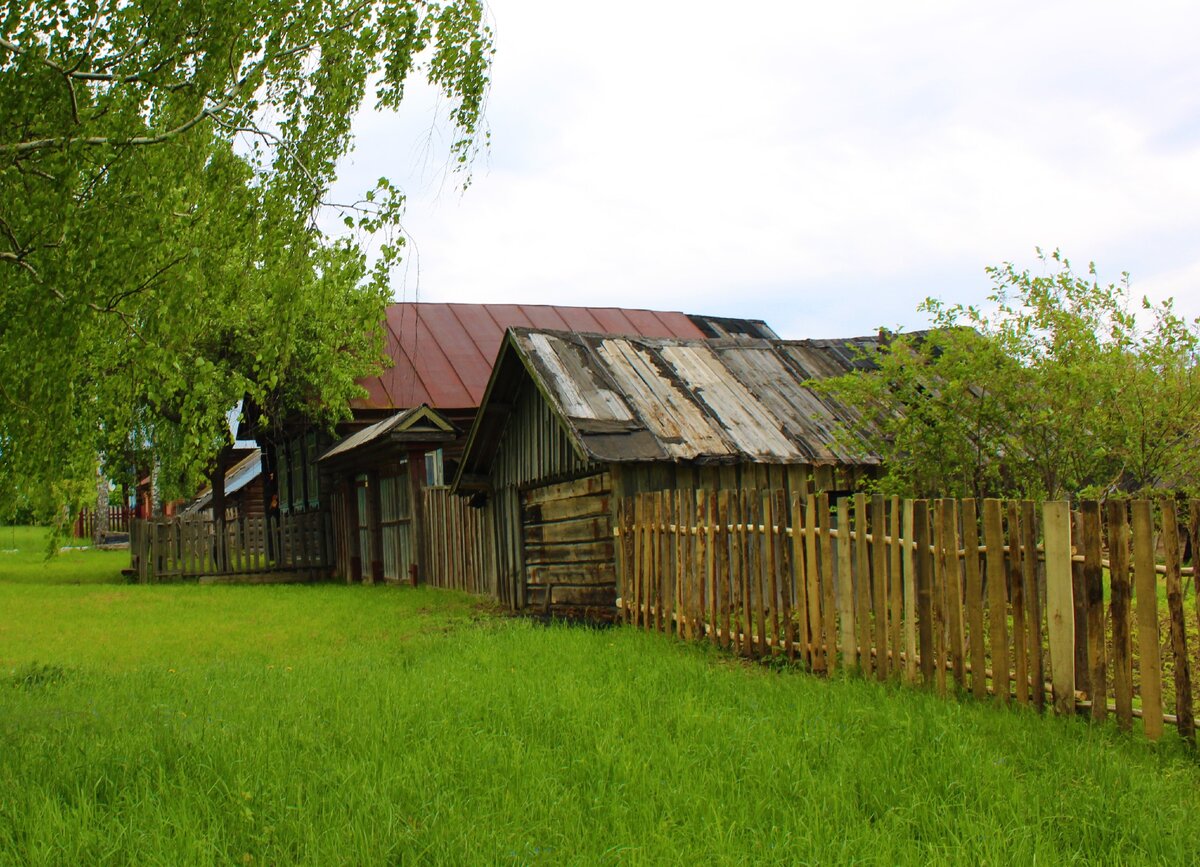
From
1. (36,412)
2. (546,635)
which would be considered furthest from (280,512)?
(36,412)

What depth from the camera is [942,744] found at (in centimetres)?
529

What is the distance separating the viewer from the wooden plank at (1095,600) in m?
5.82

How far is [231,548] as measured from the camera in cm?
2291

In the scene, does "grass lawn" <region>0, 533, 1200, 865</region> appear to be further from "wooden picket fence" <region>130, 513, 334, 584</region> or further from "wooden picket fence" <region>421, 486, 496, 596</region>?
"wooden picket fence" <region>130, 513, 334, 584</region>

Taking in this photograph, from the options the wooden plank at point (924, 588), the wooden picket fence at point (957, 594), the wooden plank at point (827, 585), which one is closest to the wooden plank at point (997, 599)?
the wooden picket fence at point (957, 594)

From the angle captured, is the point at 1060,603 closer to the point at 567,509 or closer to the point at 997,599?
the point at 997,599

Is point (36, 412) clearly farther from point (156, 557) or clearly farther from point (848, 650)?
Result: point (156, 557)

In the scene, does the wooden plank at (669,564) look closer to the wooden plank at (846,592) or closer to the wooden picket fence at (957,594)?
the wooden picket fence at (957,594)

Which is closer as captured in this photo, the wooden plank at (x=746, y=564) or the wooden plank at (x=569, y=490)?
the wooden plank at (x=746, y=564)

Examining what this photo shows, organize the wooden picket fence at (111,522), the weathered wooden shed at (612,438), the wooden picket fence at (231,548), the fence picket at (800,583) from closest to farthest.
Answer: the fence picket at (800,583) → the weathered wooden shed at (612,438) → the wooden picket fence at (231,548) → the wooden picket fence at (111,522)

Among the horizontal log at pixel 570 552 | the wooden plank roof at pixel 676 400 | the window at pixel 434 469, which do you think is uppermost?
the wooden plank roof at pixel 676 400

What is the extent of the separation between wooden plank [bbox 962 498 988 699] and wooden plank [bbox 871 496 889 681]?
0.75 m

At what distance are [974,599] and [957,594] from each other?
200 mm

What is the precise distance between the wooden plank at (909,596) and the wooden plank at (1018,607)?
0.79 meters
